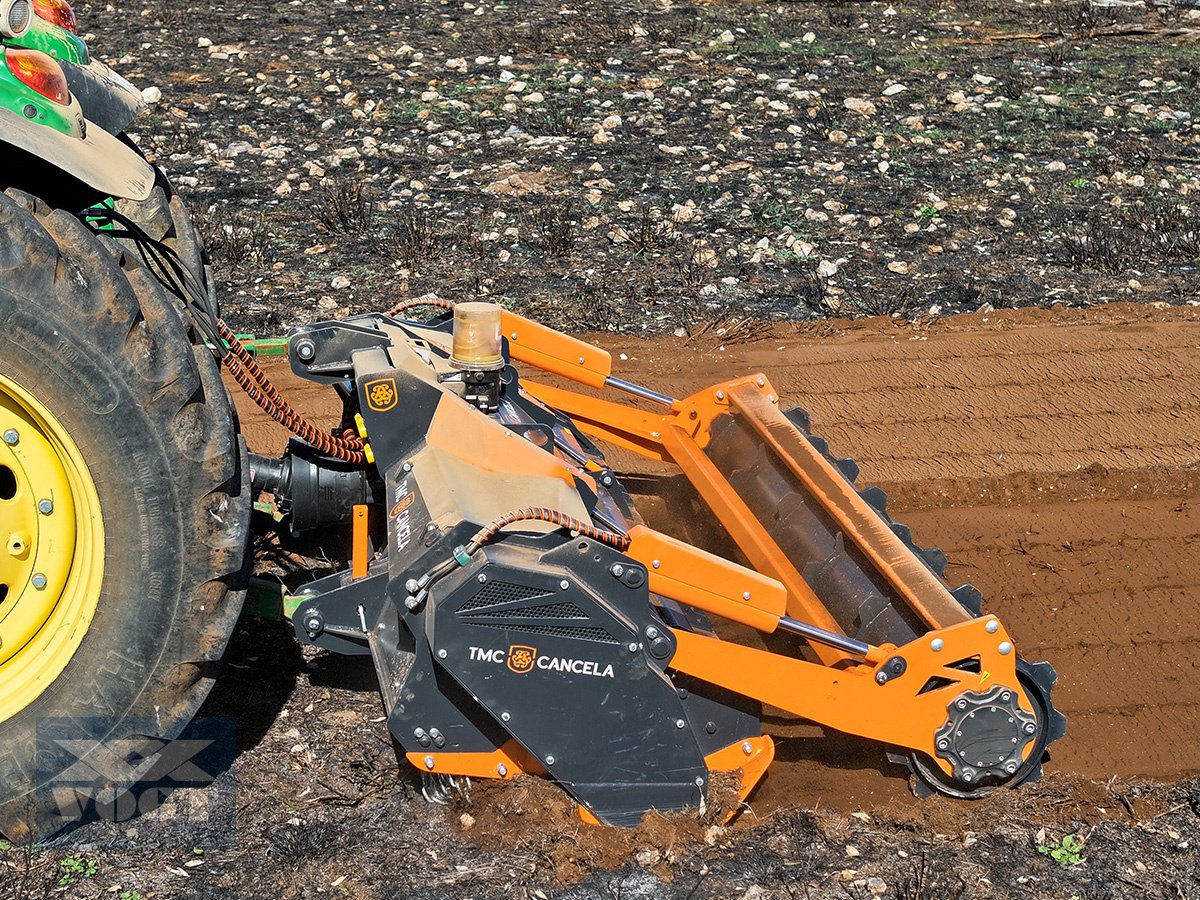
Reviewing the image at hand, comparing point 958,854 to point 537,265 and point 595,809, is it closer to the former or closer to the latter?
point 595,809

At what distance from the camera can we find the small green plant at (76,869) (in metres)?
3.66

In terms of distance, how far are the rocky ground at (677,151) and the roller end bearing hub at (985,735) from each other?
3.74 meters

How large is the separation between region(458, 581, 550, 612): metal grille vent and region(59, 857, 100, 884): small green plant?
127 centimetres

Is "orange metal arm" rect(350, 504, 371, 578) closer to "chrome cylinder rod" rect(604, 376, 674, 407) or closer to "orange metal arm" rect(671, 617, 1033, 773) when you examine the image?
"orange metal arm" rect(671, 617, 1033, 773)

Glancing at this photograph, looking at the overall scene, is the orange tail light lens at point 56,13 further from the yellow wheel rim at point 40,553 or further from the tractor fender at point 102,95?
the yellow wheel rim at point 40,553

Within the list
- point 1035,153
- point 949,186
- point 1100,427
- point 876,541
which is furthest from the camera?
point 1035,153

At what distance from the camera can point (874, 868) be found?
3.88 m

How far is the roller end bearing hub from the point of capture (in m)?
3.96

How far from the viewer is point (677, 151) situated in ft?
32.1

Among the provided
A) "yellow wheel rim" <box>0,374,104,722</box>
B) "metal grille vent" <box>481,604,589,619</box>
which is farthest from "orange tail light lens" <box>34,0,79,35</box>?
"metal grille vent" <box>481,604,589,619</box>

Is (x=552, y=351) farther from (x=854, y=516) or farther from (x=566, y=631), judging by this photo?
(x=566, y=631)

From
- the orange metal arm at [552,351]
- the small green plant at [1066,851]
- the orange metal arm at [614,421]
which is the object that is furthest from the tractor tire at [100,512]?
the small green plant at [1066,851]

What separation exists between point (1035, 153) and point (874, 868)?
24.4 ft

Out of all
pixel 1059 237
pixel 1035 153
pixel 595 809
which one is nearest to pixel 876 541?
pixel 595 809
